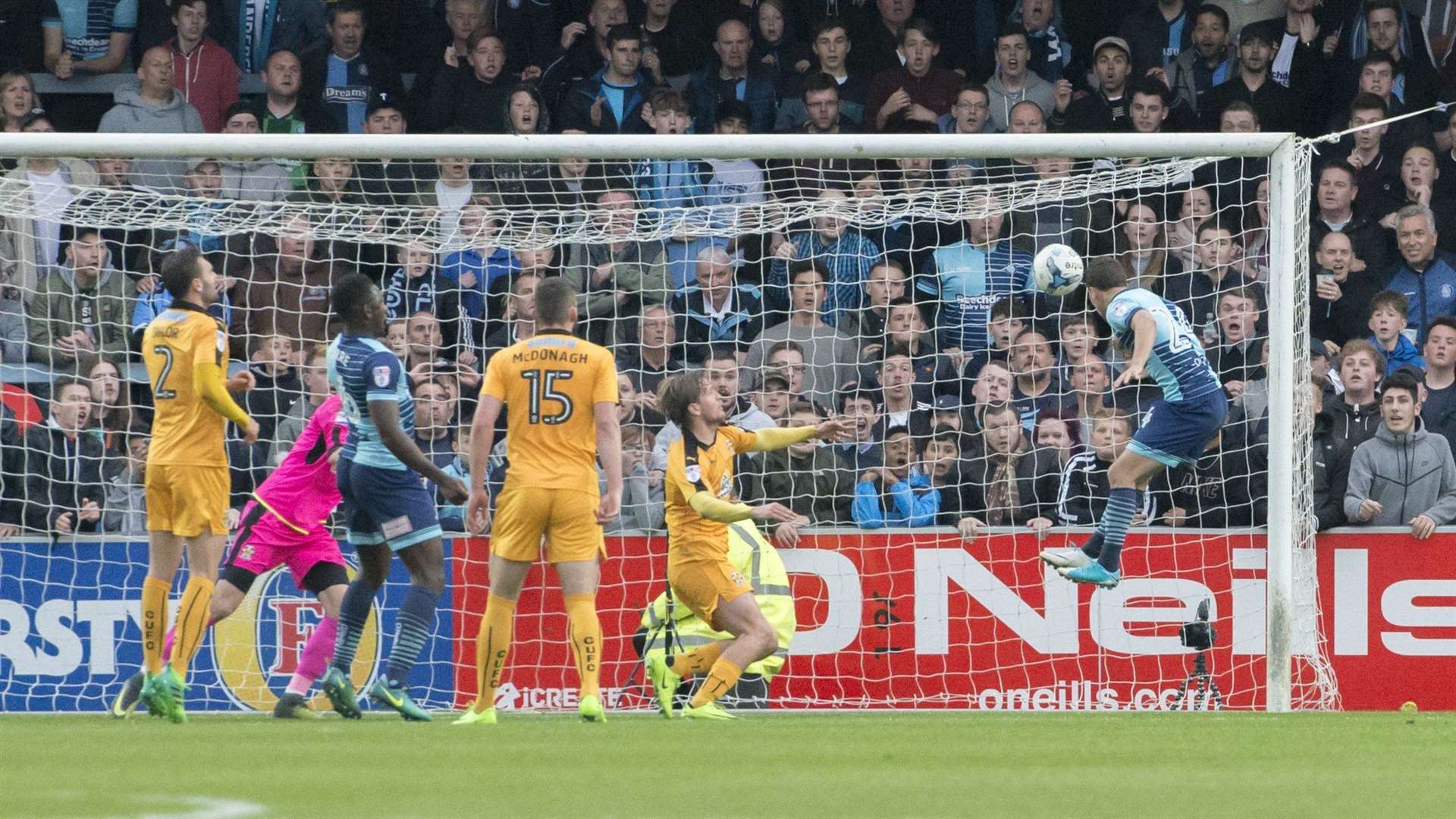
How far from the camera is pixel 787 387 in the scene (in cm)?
1155

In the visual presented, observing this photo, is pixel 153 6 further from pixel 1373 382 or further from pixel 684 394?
pixel 1373 382

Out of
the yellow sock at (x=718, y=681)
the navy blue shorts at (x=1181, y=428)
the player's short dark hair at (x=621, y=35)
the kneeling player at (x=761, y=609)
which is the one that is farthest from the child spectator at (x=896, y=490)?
the player's short dark hair at (x=621, y=35)

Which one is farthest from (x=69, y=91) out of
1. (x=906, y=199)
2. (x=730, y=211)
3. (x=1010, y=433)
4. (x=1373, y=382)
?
(x=1373, y=382)

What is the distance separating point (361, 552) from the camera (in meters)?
9.02

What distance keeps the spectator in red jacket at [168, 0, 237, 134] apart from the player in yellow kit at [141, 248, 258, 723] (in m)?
5.90

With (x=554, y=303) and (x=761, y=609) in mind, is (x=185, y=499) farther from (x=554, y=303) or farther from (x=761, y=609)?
(x=761, y=609)

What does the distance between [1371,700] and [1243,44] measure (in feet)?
17.1

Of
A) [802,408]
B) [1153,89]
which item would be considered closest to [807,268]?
[802,408]

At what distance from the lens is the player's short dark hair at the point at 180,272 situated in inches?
348

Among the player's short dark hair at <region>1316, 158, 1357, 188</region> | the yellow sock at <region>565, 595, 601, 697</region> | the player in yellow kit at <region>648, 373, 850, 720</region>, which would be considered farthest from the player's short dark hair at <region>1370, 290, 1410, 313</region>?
the yellow sock at <region>565, 595, 601, 697</region>

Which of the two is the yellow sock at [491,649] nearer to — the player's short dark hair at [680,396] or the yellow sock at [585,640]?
the yellow sock at [585,640]

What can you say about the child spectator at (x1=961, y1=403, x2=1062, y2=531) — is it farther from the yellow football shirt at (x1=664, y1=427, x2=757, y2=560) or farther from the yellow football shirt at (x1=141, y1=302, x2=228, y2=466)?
the yellow football shirt at (x1=141, y1=302, x2=228, y2=466)

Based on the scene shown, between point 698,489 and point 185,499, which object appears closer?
point 185,499

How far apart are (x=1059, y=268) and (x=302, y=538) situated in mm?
3993
